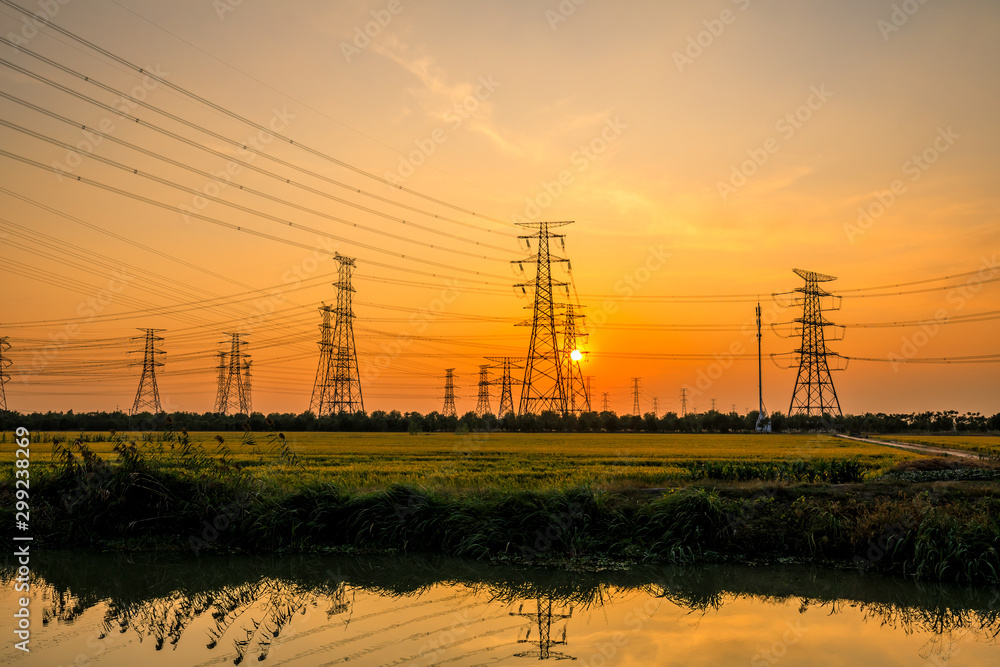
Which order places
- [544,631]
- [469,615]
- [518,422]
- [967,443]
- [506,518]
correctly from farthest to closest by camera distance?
[518,422], [967,443], [506,518], [469,615], [544,631]

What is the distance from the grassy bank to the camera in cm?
→ 1447

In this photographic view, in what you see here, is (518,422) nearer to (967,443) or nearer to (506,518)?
(967,443)

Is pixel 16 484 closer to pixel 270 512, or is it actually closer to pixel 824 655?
pixel 270 512

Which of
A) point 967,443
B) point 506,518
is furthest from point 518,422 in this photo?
point 506,518

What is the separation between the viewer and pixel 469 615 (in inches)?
423

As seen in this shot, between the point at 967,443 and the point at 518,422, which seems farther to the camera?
Result: the point at 518,422

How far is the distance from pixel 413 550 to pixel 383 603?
12.5ft

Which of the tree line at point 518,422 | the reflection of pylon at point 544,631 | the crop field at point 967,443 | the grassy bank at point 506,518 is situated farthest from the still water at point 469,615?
the tree line at point 518,422

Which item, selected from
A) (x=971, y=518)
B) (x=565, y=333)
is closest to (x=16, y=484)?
(x=971, y=518)

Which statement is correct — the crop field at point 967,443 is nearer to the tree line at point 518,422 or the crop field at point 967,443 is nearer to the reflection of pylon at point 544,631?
the tree line at point 518,422

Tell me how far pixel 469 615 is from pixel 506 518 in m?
4.57

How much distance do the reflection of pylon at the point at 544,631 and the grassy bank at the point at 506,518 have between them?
9.92ft

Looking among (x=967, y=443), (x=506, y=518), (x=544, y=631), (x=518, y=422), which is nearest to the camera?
(x=544, y=631)

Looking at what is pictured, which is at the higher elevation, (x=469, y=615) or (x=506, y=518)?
(x=506, y=518)
